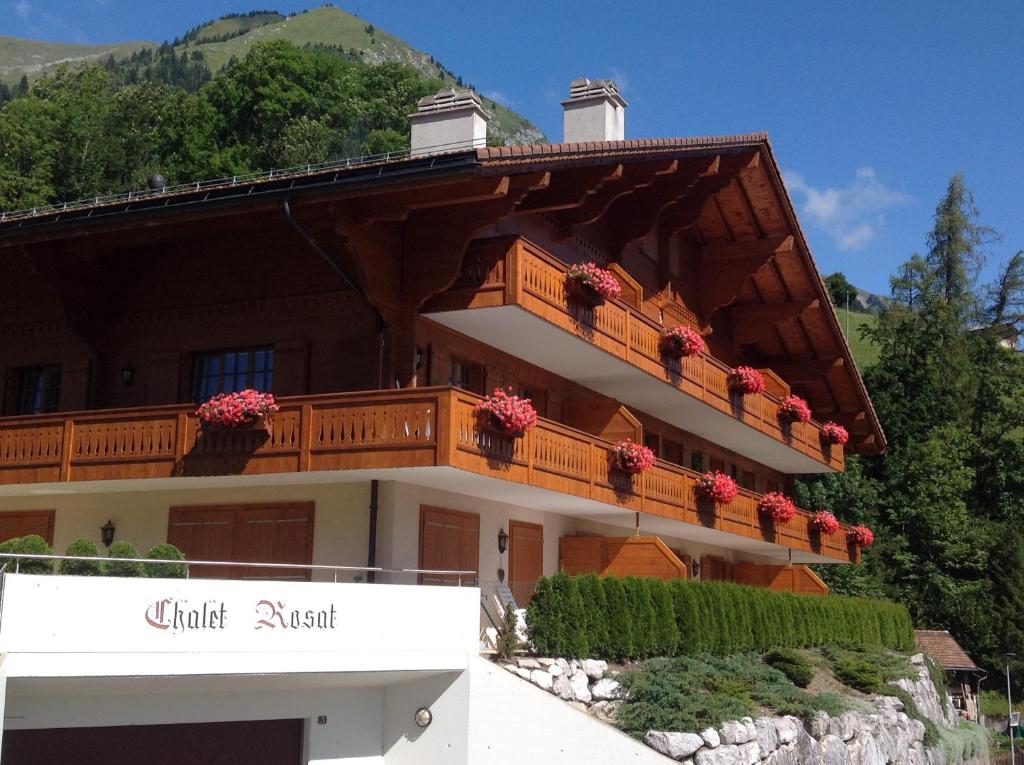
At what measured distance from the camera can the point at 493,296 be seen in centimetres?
2028

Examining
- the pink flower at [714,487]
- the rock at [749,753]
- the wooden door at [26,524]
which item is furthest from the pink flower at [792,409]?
the wooden door at [26,524]

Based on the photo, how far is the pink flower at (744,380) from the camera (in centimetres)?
2980

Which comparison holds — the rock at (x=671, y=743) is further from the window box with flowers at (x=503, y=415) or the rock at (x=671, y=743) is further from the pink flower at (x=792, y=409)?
the pink flower at (x=792, y=409)

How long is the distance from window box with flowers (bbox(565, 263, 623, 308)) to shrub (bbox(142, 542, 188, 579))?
8.69 metres

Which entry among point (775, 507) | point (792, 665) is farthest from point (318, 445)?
point (775, 507)

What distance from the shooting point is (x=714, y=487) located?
89.1ft

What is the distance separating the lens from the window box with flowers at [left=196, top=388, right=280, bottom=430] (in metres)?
18.5

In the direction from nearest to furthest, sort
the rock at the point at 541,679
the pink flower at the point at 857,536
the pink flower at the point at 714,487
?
1. the rock at the point at 541,679
2. the pink flower at the point at 714,487
3. the pink flower at the point at 857,536

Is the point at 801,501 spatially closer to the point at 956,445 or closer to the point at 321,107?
the point at 956,445

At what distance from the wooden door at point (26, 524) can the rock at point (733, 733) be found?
11254mm

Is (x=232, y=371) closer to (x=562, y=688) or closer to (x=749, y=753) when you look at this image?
(x=562, y=688)

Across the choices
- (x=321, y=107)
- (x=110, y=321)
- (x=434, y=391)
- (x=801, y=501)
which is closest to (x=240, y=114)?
(x=321, y=107)

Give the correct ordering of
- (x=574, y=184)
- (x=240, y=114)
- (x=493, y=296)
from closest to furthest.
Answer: (x=493, y=296) → (x=574, y=184) → (x=240, y=114)

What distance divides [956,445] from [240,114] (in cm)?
3915
